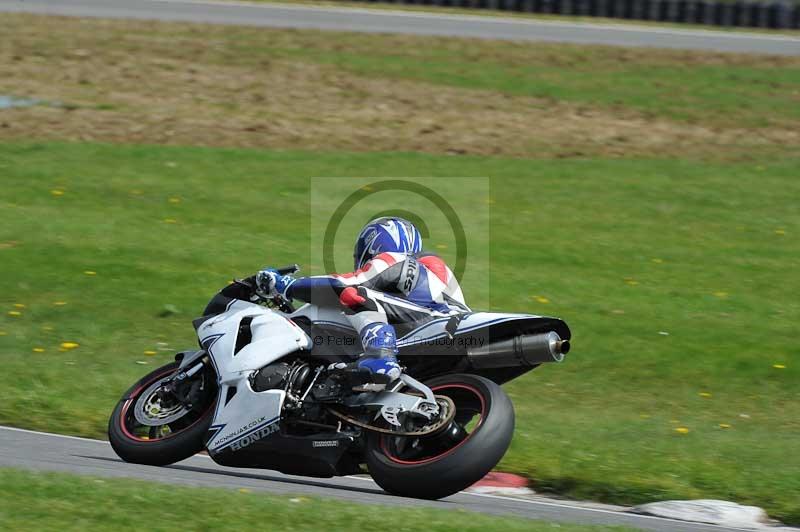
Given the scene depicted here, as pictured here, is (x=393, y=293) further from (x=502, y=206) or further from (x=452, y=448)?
(x=502, y=206)

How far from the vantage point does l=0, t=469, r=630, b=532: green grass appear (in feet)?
19.3

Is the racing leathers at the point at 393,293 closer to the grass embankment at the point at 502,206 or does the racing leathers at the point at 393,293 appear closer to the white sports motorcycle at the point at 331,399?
the white sports motorcycle at the point at 331,399

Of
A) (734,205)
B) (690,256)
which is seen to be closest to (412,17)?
(734,205)

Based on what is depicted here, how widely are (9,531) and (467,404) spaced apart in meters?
2.68

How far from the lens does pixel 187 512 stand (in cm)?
605

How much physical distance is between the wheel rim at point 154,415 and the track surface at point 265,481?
23cm

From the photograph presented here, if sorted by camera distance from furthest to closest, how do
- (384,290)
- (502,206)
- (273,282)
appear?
(502,206) → (273,282) → (384,290)

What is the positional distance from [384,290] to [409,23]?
24.2 meters

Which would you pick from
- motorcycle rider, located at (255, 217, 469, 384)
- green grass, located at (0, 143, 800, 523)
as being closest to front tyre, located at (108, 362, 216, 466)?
motorcycle rider, located at (255, 217, 469, 384)

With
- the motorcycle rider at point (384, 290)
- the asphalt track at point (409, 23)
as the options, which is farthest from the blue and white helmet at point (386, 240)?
the asphalt track at point (409, 23)

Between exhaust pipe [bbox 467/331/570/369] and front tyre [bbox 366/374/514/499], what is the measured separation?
0.18 metres

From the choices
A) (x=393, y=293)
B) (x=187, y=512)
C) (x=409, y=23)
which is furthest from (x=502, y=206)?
(x=409, y=23)

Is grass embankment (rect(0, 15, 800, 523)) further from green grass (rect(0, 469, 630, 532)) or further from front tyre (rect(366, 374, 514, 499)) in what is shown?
green grass (rect(0, 469, 630, 532))

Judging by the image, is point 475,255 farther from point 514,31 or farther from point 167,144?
point 514,31
